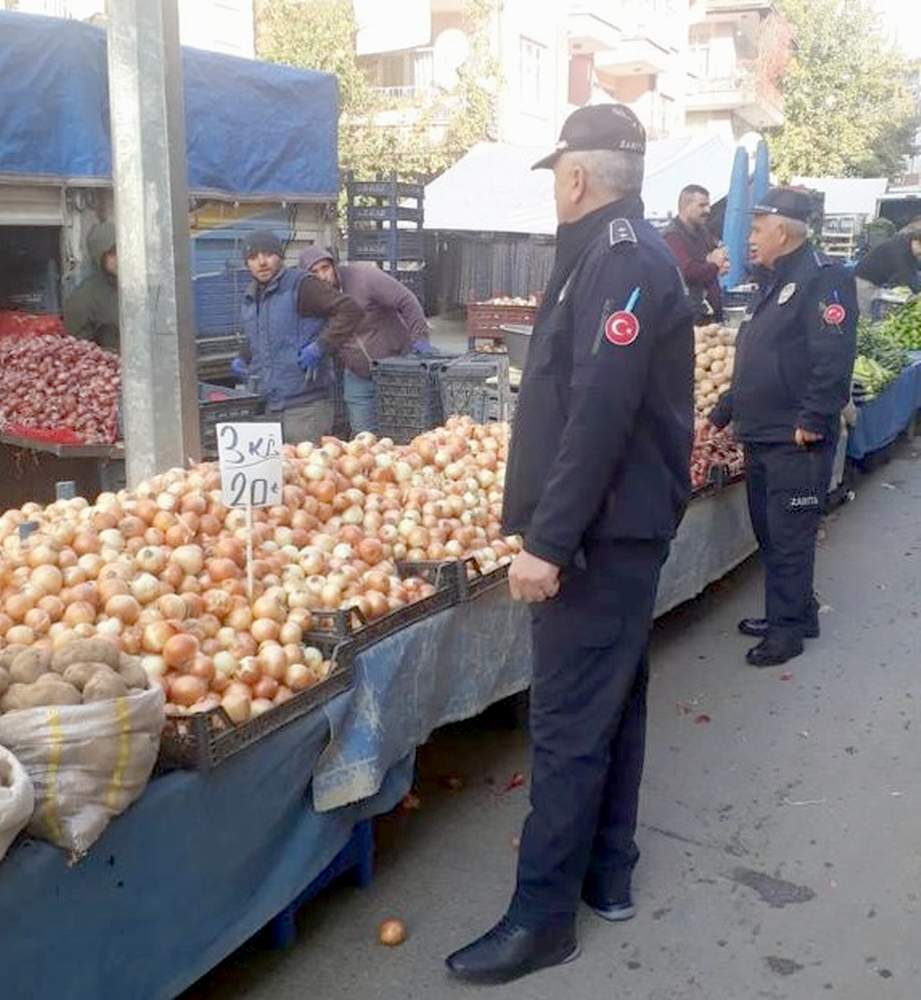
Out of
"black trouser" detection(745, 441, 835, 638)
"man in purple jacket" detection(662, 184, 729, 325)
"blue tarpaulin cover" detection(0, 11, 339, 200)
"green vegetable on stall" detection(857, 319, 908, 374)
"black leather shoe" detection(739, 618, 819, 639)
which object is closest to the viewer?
"black trouser" detection(745, 441, 835, 638)

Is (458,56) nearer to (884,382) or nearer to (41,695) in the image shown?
(884,382)

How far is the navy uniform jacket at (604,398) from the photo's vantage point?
286 cm

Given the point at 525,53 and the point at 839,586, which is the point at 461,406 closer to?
the point at 839,586

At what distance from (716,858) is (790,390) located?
246 cm

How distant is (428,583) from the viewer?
13.5 feet

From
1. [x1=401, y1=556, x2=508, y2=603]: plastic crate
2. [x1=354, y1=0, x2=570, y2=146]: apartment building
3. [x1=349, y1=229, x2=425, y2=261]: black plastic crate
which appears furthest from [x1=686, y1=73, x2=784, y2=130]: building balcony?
[x1=401, y1=556, x2=508, y2=603]: plastic crate

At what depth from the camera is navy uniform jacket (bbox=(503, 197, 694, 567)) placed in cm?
286

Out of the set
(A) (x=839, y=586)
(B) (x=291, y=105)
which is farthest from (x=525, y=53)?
(A) (x=839, y=586)

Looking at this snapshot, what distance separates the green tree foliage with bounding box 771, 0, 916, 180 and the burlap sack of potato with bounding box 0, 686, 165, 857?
38.4 m

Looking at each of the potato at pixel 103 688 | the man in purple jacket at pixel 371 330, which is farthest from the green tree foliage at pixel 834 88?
the potato at pixel 103 688

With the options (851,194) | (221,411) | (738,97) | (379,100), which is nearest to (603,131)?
(221,411)

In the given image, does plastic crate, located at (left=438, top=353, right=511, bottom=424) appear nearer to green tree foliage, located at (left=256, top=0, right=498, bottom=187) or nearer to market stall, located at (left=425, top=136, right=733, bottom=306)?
market stall, located at (left=425, top=136, right=733, bottom=306)

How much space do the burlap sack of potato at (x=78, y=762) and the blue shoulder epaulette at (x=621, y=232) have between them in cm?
157

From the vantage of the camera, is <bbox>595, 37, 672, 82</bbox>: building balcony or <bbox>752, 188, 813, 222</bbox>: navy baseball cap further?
<bbox>595, 37, 672, 82</bbox>: building balcony
